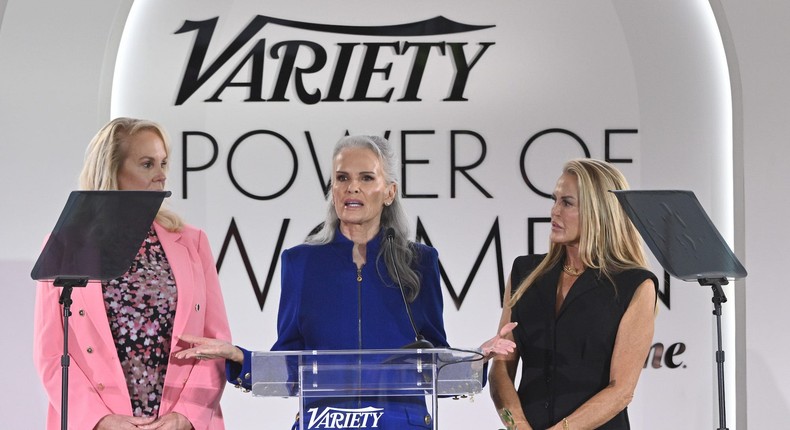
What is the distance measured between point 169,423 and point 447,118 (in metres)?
2.58

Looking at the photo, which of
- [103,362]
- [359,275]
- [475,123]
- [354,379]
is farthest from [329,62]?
[354,379]

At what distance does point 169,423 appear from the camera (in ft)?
12.0

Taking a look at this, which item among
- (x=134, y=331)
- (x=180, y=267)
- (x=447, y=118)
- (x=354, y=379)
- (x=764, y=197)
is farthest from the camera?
(x=447, y=118)

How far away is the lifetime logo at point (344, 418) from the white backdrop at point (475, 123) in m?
2.57

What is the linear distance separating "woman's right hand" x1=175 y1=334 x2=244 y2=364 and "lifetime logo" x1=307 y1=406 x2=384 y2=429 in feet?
1.59

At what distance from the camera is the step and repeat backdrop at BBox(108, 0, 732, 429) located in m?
5.67

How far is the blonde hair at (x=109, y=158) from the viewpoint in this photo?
12.5 ft

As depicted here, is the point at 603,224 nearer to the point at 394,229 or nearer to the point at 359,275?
the point at 394,229

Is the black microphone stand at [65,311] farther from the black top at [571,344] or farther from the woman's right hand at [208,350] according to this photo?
the black top at [571,344]

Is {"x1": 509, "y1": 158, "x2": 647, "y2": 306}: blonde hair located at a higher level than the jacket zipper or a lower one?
higher

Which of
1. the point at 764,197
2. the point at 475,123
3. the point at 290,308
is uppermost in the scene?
the point at 475,123

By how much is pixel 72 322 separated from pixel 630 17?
3.39m

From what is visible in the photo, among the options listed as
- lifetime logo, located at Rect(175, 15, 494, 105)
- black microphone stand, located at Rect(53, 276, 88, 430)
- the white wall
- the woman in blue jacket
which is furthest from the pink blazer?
the white wall

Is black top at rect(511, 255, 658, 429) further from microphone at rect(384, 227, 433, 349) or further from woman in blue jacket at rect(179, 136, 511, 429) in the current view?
microphone at rect(384, 227, 433, 349)
